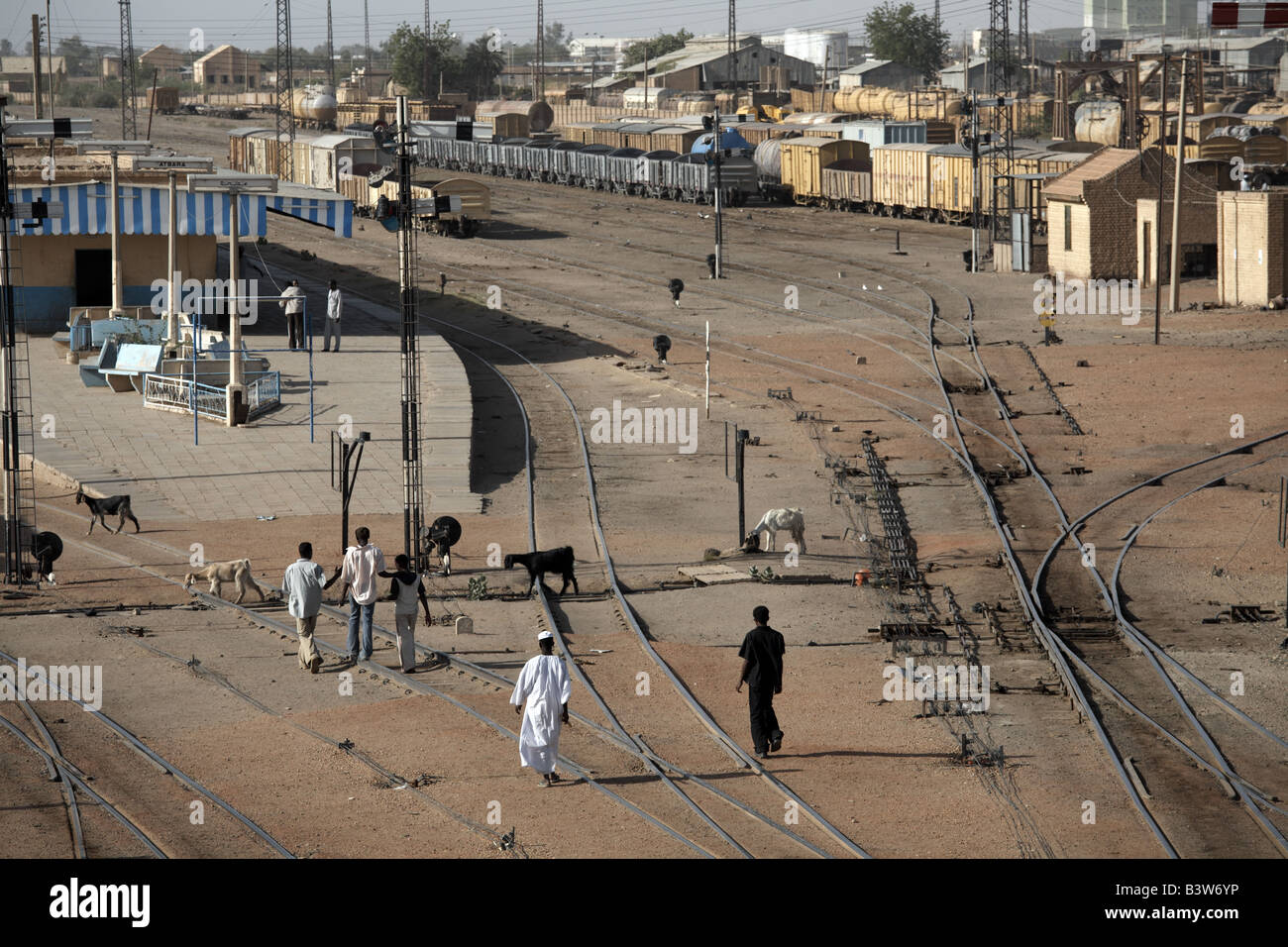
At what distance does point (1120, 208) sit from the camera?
4238cm

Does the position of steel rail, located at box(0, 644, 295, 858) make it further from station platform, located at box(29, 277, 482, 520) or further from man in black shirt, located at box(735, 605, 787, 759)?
station platform, located at box(29, 277, 482, 520)

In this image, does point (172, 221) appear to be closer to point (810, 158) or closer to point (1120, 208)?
point (1120, 208)

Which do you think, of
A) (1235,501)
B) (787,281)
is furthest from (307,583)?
(787,281)

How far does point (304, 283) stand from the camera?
45812 millimetres

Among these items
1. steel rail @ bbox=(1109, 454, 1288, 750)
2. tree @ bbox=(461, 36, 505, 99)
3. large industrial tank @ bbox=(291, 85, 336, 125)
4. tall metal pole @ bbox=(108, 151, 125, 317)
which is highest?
tree @ bbox=(461, 36, 505, 99)

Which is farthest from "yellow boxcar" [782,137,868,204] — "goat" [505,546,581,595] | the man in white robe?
the man in white robe

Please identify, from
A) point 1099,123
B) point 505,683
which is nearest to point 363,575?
point 505,683

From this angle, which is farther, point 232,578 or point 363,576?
point 232,578

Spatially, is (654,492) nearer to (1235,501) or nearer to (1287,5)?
(1235,501)

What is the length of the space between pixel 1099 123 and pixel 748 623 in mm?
64700

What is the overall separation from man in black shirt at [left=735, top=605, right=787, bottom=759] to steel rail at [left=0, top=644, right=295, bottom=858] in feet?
11.8

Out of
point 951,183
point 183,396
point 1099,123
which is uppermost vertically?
point 1099,123

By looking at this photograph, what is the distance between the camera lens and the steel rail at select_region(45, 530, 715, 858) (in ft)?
34.7
